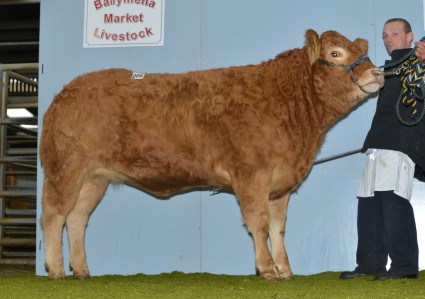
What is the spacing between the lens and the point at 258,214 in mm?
4516

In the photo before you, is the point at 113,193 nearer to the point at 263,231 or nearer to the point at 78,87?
the point at 78,87

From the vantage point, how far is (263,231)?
452cm

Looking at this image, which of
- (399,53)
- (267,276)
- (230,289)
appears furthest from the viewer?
(399,53)

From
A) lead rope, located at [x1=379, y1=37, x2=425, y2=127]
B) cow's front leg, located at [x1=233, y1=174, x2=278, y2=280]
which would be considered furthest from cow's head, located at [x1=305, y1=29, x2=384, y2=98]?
cow's front leg, located at [x1=233, y1=174, x2=278, y2=280]

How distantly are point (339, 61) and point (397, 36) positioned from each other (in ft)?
1.74

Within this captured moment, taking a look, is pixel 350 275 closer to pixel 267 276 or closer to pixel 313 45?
pixel 267 276

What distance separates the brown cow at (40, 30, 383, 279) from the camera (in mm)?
4656

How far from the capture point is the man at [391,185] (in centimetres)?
463

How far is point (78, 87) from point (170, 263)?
1699 mm

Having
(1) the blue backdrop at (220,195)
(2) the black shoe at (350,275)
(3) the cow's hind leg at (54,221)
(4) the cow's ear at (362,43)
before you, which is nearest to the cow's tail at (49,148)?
(3) the cow's hind leg at (54,221)

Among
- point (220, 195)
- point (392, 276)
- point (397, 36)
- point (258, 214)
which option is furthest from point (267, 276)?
point (397, 36)

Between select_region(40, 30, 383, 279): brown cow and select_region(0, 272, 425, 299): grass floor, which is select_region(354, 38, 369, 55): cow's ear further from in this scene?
select_region(0, 272, 425, 299): grass floor

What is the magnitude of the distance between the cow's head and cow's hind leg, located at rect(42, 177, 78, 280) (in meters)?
2.11

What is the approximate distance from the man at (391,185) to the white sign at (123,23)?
2012mm
